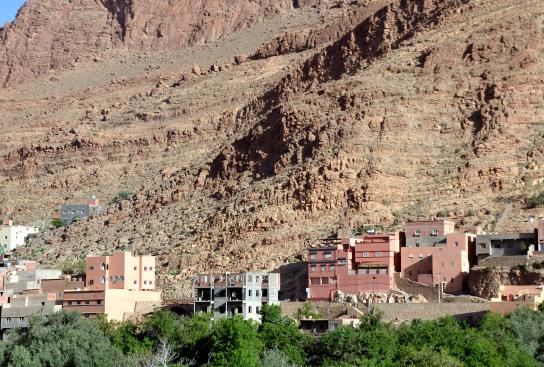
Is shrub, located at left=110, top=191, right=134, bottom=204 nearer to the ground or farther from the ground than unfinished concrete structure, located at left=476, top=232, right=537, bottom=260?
farther from the ground

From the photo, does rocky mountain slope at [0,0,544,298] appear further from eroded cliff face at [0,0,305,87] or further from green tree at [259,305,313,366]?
eroded cliff face at [0,0,305,87]

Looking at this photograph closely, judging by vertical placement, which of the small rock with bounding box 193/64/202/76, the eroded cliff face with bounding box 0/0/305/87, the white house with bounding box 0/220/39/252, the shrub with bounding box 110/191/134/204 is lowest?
the white house with bounding box 0/220/39/252

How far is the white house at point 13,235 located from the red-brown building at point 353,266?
34.2 meters

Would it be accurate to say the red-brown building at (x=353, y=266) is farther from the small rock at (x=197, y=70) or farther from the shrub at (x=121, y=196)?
the small rock at (x=197, y=70)

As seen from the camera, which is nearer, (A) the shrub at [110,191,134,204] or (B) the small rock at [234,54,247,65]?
(A) the shrub at [110,191,134,204]

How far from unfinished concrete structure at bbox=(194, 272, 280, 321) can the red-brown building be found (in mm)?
2266

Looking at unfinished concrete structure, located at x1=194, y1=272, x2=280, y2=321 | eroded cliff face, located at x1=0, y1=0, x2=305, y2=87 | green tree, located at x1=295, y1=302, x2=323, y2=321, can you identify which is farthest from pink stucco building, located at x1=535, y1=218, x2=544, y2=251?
eroded cliff face, located at x1=0, y1=0, x2=305, y2=87

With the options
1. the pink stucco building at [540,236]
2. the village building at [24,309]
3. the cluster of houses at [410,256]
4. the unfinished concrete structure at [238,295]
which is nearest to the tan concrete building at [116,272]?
the village building at [24,309]

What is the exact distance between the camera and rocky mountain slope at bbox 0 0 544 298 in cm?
8062

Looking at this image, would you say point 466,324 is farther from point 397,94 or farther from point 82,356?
point 397,94

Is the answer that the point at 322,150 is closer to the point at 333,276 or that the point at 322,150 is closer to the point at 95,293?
the point at 333,276

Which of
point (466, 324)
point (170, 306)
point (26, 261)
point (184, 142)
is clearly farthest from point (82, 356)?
point (184, 142)

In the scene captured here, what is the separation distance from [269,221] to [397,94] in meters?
12.7

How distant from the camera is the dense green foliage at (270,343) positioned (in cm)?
5884
